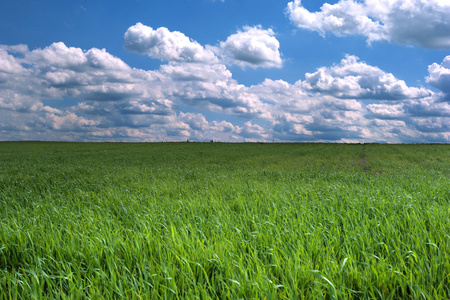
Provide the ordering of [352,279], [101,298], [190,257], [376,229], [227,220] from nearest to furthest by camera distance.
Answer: [101,298] → [352,279] → [190,257] → [376,229] → [227,220]

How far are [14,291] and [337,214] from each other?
5436mm

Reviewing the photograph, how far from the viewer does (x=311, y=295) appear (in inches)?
117

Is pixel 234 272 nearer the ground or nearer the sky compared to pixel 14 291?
nearer the sky

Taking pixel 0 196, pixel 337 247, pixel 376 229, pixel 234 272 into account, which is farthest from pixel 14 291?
pixel 0 196

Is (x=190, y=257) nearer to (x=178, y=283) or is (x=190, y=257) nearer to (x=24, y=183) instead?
(x=178, y=283)

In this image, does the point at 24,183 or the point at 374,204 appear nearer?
the point at 374,204

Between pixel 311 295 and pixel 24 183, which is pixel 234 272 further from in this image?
pixel 24 183

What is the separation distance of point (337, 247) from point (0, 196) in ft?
36.5

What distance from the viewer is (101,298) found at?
115 inches

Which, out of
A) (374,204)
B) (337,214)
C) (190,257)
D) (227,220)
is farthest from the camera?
(374,204)

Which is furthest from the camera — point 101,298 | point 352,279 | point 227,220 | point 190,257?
point 227,220

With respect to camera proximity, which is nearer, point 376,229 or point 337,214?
point 376,229

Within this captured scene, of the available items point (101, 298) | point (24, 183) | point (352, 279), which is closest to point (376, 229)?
point (352, 279)

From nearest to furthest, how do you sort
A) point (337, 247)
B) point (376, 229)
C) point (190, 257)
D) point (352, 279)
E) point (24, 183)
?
point (352, 279) → point (190, 257) → point (337, 247) → point (376, 229) → point (24, 183)
